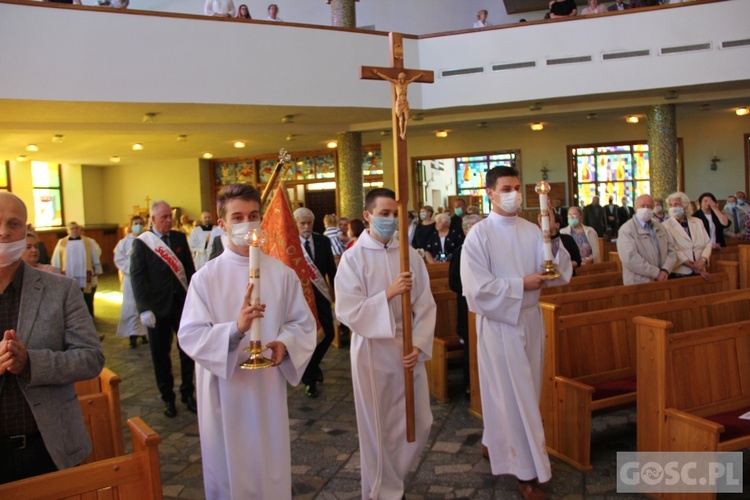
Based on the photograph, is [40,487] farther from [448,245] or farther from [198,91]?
[198,91]

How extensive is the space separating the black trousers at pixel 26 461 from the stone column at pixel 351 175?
11274mm

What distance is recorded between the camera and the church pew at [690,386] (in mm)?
3547

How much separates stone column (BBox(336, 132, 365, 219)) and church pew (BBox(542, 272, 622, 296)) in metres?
7.49

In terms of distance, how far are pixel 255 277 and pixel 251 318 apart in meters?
0.19

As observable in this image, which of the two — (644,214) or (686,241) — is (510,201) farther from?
(686,241)

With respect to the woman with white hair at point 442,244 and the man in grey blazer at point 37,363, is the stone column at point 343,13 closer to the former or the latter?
the woman with white hair at point 442,244

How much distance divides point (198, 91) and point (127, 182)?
1215 centimetres

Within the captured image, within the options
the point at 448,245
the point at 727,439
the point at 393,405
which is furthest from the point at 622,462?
the point at 448,245

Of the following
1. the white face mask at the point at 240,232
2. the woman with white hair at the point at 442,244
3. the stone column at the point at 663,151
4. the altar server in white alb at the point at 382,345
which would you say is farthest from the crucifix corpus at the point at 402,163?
the stone column at the point at 663,151

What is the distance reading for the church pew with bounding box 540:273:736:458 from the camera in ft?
14.0

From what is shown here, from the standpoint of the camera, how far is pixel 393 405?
3.49 meters

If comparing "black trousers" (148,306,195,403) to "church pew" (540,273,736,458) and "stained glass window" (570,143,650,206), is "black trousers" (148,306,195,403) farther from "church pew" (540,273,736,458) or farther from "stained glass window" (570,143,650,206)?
"stained glass window" (570,143,650,206)

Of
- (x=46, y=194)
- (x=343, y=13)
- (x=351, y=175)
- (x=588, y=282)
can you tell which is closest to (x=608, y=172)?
(x=351, y=175)

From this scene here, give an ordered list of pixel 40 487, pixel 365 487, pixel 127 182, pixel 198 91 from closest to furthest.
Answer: pixel 40 487 < pixel 365 487 < pixel 198 91 < pixel 127 182
